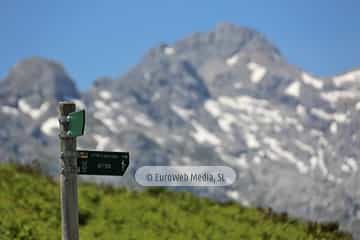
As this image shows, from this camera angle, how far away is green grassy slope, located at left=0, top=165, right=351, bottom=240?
602 inches

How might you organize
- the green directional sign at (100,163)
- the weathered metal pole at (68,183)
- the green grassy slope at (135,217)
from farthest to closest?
the green grassy slope at (135,217), the green directional sign at (100,163), the weathered metal pole at (68,183)

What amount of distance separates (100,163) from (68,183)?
20.0 inches

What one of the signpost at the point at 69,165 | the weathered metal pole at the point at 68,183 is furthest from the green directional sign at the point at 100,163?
the weathered metal pole at the point at 68,183

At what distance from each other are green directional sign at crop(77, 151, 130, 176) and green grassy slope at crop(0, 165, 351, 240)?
19.1 feet

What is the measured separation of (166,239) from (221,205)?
15.1 feet

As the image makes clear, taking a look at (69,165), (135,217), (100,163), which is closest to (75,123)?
(69,165)

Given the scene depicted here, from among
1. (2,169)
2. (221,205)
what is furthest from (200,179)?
(2,169)

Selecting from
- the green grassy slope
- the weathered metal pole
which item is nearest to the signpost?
the weathered metal pole

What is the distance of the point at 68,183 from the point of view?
320 inches

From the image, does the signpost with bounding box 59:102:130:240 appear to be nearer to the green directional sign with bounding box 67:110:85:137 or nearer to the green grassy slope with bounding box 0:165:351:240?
the green directional sign with bounding box 67:110:85:137

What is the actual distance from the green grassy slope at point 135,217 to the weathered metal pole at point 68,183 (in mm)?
5856

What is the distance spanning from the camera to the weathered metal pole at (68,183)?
8125 mm

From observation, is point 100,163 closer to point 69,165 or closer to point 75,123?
point 69,165

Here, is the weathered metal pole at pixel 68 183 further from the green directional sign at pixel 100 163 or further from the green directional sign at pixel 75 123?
the green directional sign at pixel 100 163
